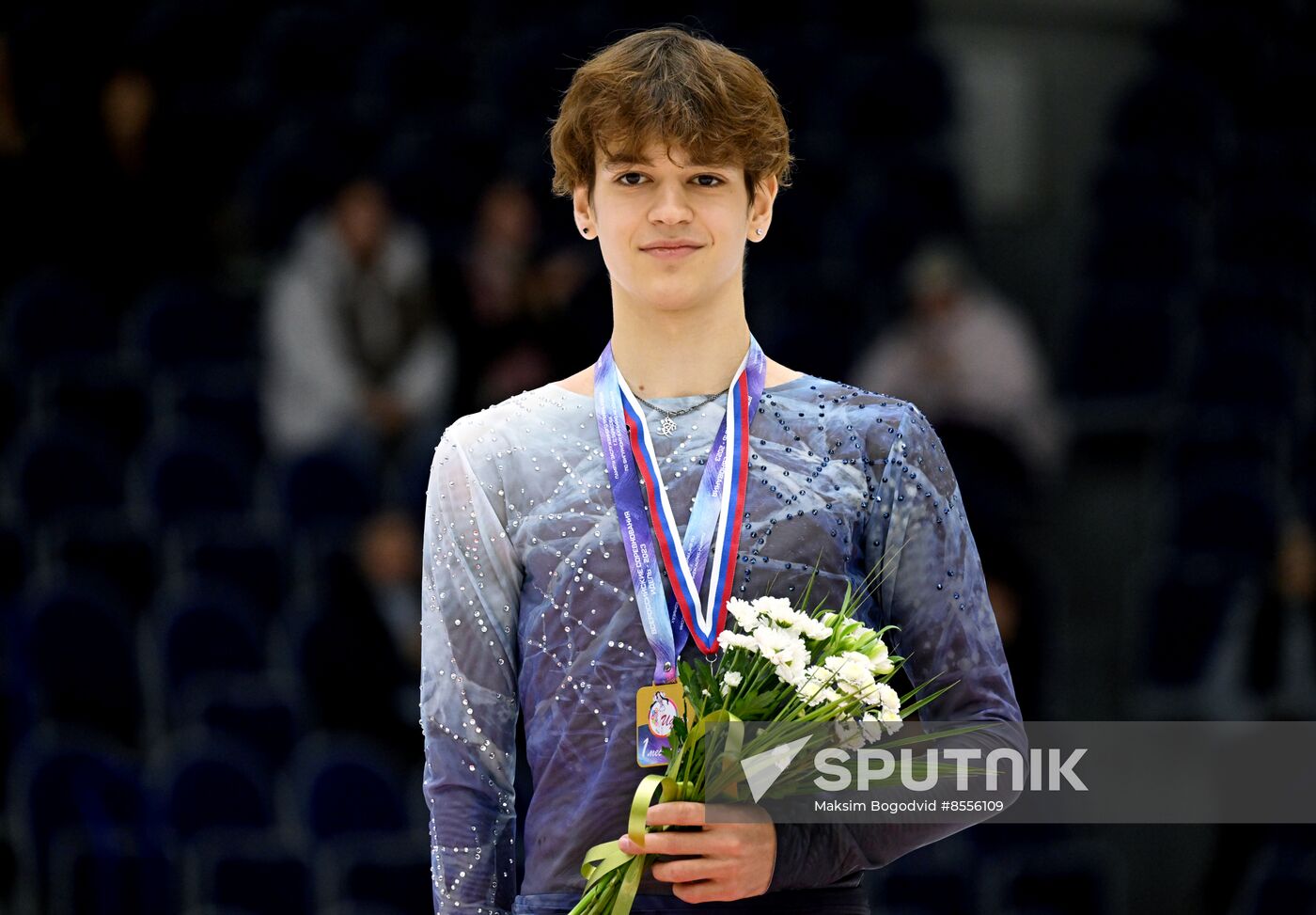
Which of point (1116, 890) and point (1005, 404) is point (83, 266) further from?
point (1116, 890)

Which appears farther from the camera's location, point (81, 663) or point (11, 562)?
point (11, 562)

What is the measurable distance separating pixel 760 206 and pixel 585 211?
0.74 ft

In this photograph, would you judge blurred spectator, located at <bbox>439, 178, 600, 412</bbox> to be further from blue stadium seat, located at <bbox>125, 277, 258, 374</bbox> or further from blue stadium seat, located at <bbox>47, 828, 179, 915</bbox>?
blue stadium seat, located at <bbox>47, 828, 179, 915</bbox>

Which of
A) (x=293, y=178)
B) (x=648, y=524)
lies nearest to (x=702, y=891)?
(x=648, y=524)

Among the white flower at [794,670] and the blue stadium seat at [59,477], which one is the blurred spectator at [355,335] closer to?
the blue stadium seat at [59,477]

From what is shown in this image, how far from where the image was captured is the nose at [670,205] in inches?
89.4

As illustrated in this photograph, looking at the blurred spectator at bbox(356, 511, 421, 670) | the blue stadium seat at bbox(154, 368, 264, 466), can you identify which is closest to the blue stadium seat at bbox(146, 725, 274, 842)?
the blurred spectator at bbox(356, 511, 421, 670)

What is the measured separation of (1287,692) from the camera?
6.78m

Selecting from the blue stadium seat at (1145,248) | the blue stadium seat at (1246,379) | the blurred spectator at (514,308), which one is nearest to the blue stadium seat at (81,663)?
the blurred spectator at (514,308)

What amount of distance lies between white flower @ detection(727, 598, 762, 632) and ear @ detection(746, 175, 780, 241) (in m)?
0.50

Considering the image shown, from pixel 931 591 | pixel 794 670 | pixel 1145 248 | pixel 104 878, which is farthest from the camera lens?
pixel 1145 248

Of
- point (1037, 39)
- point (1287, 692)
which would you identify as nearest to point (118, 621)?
point (1287, 692)

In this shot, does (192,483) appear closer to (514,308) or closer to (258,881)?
(514,308)

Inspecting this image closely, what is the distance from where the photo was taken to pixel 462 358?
7.76 m
